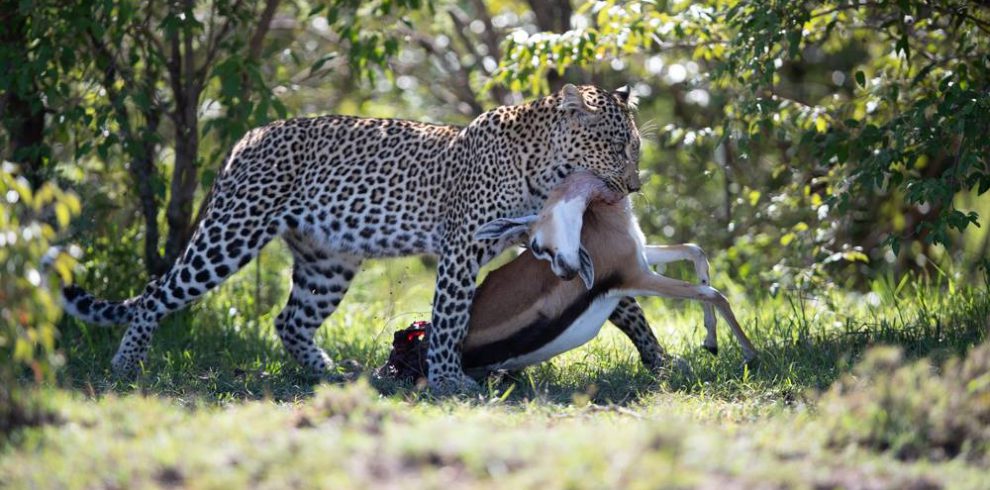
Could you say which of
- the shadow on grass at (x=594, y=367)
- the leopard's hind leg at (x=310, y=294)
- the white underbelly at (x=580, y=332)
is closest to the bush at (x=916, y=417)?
the shadow on grass at (x=594, y=367)

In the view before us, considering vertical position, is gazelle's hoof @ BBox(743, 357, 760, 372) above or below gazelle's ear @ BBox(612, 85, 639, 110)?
below

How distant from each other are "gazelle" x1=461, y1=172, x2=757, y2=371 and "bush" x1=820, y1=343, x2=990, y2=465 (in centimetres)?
224

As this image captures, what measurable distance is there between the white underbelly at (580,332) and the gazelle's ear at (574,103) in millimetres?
1153

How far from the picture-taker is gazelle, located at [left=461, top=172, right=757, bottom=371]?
7141 millimetres

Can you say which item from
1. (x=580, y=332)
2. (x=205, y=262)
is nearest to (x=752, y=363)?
(x=580, y=332)

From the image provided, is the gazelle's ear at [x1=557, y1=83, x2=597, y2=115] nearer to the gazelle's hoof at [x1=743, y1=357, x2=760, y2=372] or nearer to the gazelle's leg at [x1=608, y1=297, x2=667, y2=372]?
the gazelle's leg at [x1=608, y1=297, x2=667, y2=372]

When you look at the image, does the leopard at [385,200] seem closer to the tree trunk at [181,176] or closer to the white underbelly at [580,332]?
the white underbelly at [580,332]

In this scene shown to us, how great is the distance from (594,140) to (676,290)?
1.05 metres

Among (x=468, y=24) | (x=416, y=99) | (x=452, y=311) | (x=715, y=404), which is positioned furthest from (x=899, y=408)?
(x=416, y=99)

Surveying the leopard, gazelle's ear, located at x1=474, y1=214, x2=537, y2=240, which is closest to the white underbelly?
the leopard

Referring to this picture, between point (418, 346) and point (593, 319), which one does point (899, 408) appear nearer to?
point (593, 319)

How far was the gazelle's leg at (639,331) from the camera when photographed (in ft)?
25.5

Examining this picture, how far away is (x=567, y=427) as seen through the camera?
5602 mm

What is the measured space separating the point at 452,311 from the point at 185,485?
10.3 feet
